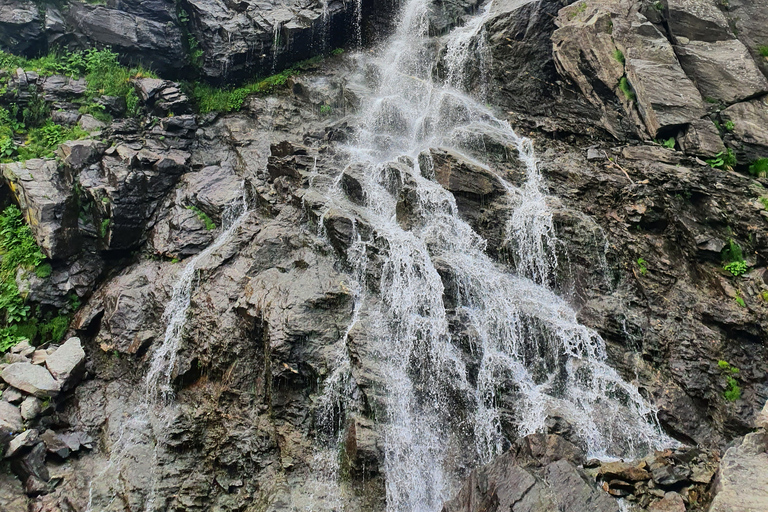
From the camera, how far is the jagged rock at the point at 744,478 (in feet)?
14.6

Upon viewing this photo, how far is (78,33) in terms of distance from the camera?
15.4 meters

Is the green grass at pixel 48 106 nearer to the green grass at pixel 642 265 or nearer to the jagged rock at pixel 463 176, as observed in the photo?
the jagged rock at pixel 463 176

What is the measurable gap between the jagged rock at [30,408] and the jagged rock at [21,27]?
12528mm

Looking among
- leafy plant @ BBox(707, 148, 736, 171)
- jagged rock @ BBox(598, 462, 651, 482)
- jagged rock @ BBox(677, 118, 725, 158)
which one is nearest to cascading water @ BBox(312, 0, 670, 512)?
jagged rock @ BBox(598, 462, 651, 482)

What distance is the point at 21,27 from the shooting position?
582 inches

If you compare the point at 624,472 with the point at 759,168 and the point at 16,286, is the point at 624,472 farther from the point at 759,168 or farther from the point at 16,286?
the point at 16,286

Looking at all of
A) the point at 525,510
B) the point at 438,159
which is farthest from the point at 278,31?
the point at 525,510

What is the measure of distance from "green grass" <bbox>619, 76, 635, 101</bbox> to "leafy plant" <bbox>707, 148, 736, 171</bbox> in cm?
258

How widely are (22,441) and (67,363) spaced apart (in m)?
1.94

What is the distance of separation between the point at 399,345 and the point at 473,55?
10.8 m

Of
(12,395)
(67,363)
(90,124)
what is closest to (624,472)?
(67,363)

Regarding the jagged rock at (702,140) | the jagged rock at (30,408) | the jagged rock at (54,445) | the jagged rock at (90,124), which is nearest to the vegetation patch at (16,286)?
the jagged rock at (30,408)

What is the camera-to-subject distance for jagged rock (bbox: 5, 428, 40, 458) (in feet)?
26.3

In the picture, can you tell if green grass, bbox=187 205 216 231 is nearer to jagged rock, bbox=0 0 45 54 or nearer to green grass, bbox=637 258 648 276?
jagged rock, bbox=0 0 45 54
